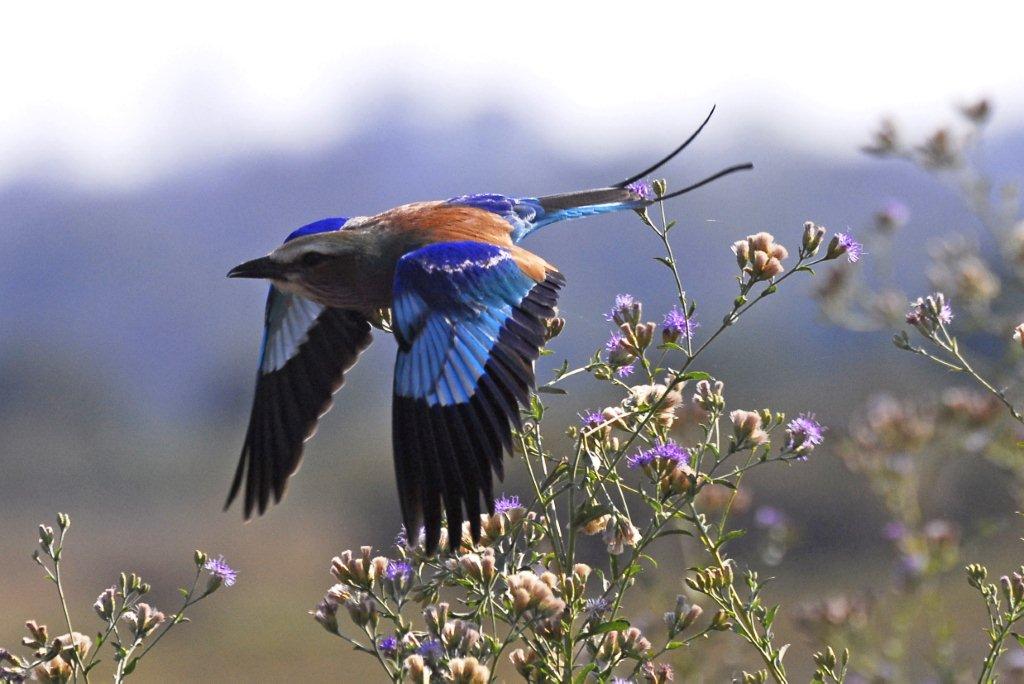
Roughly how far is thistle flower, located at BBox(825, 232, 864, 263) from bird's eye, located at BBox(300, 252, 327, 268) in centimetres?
110

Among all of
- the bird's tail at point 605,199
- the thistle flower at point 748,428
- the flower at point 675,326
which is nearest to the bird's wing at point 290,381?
the bird's tail at point 605,199

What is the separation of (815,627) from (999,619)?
0.52 metres

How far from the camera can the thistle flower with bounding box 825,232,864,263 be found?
8.52ft

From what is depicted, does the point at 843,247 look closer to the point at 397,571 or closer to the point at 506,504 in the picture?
the point at 506,504

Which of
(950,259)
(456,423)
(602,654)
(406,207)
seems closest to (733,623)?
(602,654)

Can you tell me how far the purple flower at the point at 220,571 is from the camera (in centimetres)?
261

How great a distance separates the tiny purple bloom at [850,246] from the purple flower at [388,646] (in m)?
1.17

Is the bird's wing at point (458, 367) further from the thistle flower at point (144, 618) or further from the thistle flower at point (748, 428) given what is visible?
the thistle flower at point (144, 618)

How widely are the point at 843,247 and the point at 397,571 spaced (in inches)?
43.1

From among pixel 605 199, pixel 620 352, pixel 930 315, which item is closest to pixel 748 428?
pixel 620 352

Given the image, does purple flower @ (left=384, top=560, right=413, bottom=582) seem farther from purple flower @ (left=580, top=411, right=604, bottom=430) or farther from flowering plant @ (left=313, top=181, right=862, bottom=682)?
purple flower @ (left=580, top=411, right=604, bottom=430)

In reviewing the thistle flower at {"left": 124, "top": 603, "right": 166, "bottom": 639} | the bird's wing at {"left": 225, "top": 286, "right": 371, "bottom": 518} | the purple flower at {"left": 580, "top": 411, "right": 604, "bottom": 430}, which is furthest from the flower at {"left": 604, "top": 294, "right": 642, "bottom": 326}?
the thistle flower at {"left": 124, "top": 603, "right": 166, "bottom": 639}

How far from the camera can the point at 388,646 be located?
2182 millimetres

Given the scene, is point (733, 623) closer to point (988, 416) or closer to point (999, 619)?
point (999, 619)
